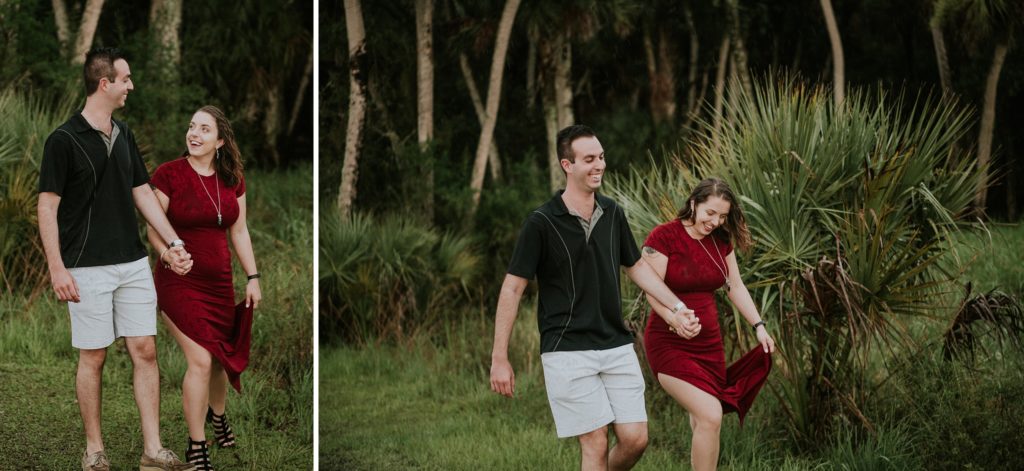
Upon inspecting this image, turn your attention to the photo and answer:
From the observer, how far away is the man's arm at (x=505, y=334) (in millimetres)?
4336

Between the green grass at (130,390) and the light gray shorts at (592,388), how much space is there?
2.06m

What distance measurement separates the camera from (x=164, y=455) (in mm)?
4996

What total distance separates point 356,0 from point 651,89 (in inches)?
469

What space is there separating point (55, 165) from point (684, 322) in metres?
2.50

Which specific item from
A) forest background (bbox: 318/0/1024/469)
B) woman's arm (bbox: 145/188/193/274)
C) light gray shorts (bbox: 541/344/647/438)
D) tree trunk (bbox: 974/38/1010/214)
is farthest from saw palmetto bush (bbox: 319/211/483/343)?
tree trunk (bbox: 974/38/1010/214)

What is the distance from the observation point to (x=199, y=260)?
17.1ft

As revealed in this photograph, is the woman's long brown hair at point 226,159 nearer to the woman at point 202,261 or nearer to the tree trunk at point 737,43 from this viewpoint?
the woman at point 202,261

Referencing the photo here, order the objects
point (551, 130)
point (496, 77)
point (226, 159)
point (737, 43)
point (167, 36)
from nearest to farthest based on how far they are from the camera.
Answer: point (226, 159) → point (167, 36) → point (496, 77) → point (551, 130) → point (737, 43)

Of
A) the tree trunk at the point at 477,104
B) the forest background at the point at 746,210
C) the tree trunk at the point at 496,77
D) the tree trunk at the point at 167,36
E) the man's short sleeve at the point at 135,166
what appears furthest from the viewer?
the tree trunk at the point at 477,104

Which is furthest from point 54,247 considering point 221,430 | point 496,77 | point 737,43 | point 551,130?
point 737,43

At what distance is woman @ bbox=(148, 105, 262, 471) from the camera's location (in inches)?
204

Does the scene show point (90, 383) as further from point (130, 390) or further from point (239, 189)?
point (130, 390)

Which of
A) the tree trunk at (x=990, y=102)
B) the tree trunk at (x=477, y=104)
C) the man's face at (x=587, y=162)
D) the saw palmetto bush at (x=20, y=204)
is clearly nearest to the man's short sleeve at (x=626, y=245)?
the man's face at (x=587, y=162)

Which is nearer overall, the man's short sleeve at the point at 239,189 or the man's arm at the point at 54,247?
the man's arm at the point at 54,247
